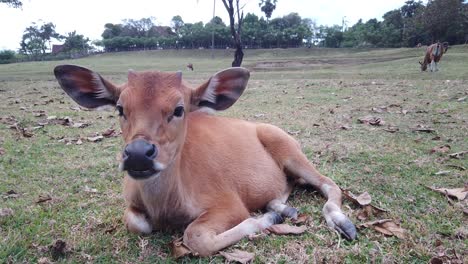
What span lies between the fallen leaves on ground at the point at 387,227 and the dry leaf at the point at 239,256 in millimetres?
988

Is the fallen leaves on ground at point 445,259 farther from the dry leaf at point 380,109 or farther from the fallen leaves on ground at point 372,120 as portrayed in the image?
the dry leaf at point 380,109

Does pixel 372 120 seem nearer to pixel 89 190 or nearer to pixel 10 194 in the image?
pixel 89 190

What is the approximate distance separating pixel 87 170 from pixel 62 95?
7.86m

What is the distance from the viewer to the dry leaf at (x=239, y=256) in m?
2.71

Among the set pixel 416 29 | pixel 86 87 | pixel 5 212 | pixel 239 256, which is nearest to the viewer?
pixel 239 256

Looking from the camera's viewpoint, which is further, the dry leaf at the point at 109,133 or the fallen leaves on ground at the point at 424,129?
the dry leaf at the point at 109,133

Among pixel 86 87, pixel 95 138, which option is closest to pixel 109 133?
pixel 95 138

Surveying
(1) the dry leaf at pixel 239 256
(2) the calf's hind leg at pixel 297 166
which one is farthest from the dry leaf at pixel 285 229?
(1) the dry leaf at pixel 239 256

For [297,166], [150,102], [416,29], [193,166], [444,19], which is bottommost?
[297,166]

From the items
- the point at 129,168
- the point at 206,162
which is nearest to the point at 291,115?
the point at 206,162

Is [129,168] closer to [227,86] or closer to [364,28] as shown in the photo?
[227,86]

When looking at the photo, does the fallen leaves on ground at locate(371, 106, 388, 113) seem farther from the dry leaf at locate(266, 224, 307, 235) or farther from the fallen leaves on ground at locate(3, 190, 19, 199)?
the fallen leaves on ground at locate(3, 190, 19, 199)

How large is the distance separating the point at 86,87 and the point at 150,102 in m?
0.75

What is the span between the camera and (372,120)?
7266 millimetres
